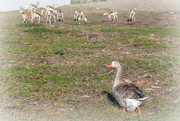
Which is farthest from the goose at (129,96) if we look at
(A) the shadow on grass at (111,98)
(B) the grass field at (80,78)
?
(A) the shadow on grass at (111,98)

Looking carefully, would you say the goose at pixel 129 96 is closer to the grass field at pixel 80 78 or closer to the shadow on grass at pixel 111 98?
the grass field at pixel 80 78

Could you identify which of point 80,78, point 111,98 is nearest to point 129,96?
point 111,98

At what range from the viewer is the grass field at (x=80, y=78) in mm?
5223

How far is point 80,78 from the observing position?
7871mm

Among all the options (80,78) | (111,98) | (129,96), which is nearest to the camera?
(129,96)

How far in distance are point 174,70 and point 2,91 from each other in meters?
6.13

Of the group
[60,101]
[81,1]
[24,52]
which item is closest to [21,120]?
[60,101]

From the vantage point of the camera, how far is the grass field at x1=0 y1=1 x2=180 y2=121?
522cm

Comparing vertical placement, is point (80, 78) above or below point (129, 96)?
below

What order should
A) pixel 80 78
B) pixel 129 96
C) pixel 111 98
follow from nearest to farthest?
pixel 129 96 < pixel 111 98 < pixel 80 78

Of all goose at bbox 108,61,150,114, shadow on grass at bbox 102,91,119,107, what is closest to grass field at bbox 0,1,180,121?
shadow on grass at bbox 102,91,119,107

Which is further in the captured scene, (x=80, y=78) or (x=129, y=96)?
(x=80, y=78)

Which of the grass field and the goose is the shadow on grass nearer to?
the grass field

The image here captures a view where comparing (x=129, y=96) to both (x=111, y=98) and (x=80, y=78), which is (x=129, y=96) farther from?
(x=80, y=78)
